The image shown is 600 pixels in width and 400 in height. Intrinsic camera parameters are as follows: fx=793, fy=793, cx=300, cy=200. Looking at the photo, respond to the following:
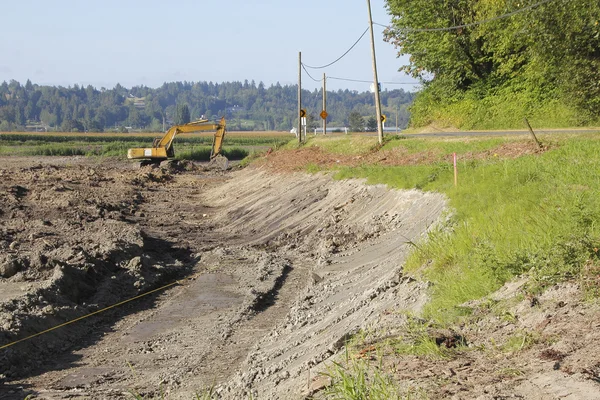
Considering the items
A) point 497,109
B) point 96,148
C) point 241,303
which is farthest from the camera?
point 96,148

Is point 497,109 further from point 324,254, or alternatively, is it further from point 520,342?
point 520,342

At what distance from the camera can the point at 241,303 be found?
52.5 ft

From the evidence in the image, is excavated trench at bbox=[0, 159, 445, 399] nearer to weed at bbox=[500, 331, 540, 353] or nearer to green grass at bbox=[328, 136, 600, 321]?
green grass at bbox=[328, 136, 600, 321]

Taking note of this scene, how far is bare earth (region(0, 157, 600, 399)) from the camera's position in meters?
6.94

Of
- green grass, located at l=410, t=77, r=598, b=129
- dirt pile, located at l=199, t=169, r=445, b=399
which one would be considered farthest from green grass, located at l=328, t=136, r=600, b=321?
green grass, located at l=410, t=77, r=598, b=129

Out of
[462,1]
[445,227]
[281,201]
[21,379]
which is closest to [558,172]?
[445,227]

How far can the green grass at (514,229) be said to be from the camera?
8.62 meters

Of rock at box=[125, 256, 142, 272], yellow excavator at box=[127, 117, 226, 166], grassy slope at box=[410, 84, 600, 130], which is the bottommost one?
rock at box=[125, 256, 142, 272]

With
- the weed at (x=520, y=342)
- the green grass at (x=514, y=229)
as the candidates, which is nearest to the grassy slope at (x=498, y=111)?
the green grass at (x=514, y=229)

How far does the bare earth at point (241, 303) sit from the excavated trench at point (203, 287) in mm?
47

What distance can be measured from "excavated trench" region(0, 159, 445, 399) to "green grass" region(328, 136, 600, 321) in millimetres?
647

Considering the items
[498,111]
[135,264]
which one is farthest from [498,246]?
[498,111]

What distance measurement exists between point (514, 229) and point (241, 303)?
22.9 feet

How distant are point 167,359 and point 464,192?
701cm
